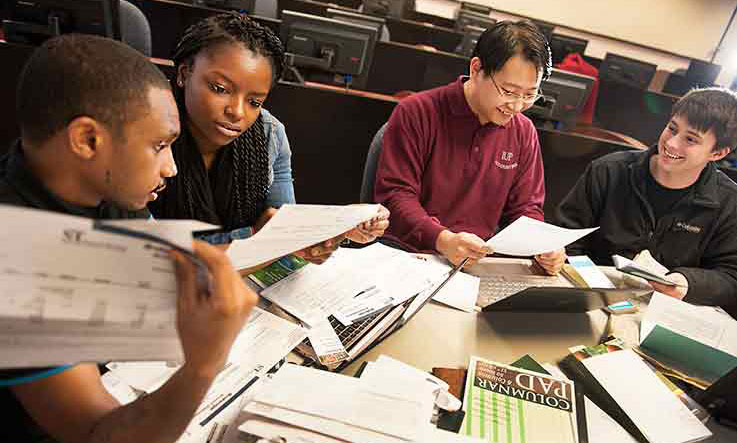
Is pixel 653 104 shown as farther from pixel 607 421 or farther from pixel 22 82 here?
pixel 22 82

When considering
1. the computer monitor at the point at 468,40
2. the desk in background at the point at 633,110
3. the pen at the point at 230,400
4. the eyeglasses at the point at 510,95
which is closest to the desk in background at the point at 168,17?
the computer monitor at the point at 468,40

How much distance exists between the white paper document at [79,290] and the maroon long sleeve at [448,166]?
1.08m

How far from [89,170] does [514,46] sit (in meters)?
1.17

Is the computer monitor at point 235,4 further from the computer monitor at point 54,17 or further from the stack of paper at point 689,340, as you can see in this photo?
the stack of paper at point 689,340

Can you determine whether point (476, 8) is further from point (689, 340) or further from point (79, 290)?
point (79, 290)

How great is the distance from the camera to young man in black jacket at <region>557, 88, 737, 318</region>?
1.55m

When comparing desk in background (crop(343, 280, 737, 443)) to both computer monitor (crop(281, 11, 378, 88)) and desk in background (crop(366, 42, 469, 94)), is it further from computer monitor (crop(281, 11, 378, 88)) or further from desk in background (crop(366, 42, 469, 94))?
desk in background (crop(366, 42, 469, 94))

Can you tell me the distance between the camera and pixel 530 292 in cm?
104

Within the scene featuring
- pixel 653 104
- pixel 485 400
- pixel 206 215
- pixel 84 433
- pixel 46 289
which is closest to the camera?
pixel 46 289

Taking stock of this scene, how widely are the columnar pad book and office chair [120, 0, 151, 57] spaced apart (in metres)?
2.28

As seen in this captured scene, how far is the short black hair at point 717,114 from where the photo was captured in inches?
60.7

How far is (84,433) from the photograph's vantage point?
61 cm

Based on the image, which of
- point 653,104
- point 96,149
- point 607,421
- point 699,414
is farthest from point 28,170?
point 653,104

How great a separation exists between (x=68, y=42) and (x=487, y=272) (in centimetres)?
105
